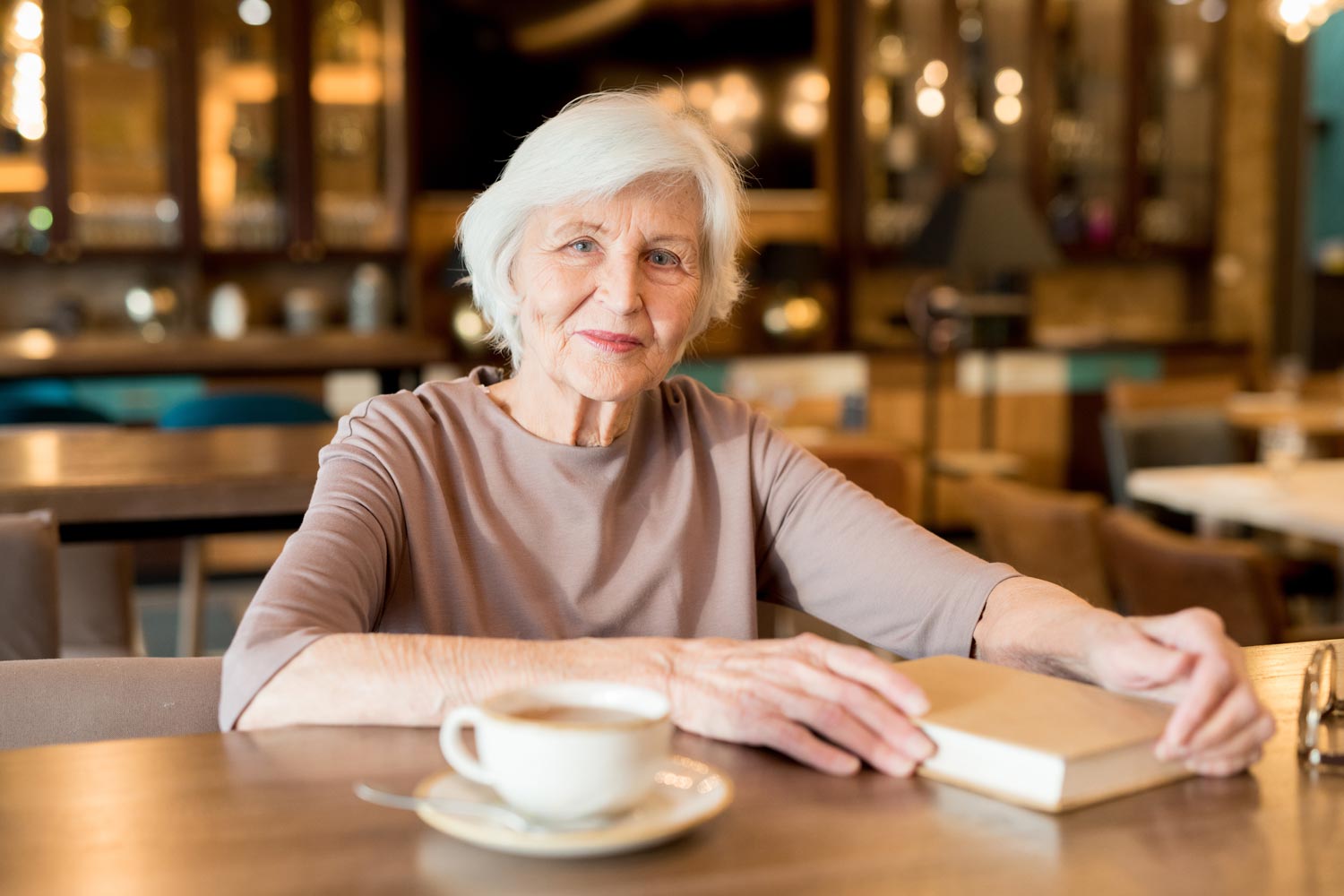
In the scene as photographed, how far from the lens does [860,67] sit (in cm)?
694

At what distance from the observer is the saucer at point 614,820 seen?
0.81 meters

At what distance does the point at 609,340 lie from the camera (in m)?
1.51

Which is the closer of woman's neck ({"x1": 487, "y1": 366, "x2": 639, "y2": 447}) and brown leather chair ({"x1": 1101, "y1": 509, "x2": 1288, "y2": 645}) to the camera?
woman's neck ({"x1": 487, "y1": 366, "x2": 639, "y2": 447})

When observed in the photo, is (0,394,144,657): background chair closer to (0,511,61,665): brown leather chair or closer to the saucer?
(0,511,61,665): brown leather chair

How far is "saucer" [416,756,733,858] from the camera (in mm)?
806

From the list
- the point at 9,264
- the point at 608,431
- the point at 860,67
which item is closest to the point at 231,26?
the point at 9,264

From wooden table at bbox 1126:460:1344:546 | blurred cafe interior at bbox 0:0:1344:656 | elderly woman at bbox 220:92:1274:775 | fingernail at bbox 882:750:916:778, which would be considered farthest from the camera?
blurred cafe interior at bbox 0:0:1344:656

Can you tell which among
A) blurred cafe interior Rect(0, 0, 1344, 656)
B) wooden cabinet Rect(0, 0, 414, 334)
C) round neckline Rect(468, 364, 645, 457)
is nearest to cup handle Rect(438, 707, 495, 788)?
round neckline Rect(468, 364, 645, 457)

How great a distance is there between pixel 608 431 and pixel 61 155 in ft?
17.0

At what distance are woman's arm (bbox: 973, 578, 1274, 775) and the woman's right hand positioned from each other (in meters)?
0.18

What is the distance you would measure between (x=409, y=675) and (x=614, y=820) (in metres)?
0.30

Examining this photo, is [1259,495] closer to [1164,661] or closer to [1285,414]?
[1285,414]

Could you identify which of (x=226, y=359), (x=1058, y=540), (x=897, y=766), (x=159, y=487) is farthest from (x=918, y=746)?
(x=226, y=359)

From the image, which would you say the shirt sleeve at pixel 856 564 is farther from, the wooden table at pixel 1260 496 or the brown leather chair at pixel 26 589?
the wooden table at pixel 1260 496
